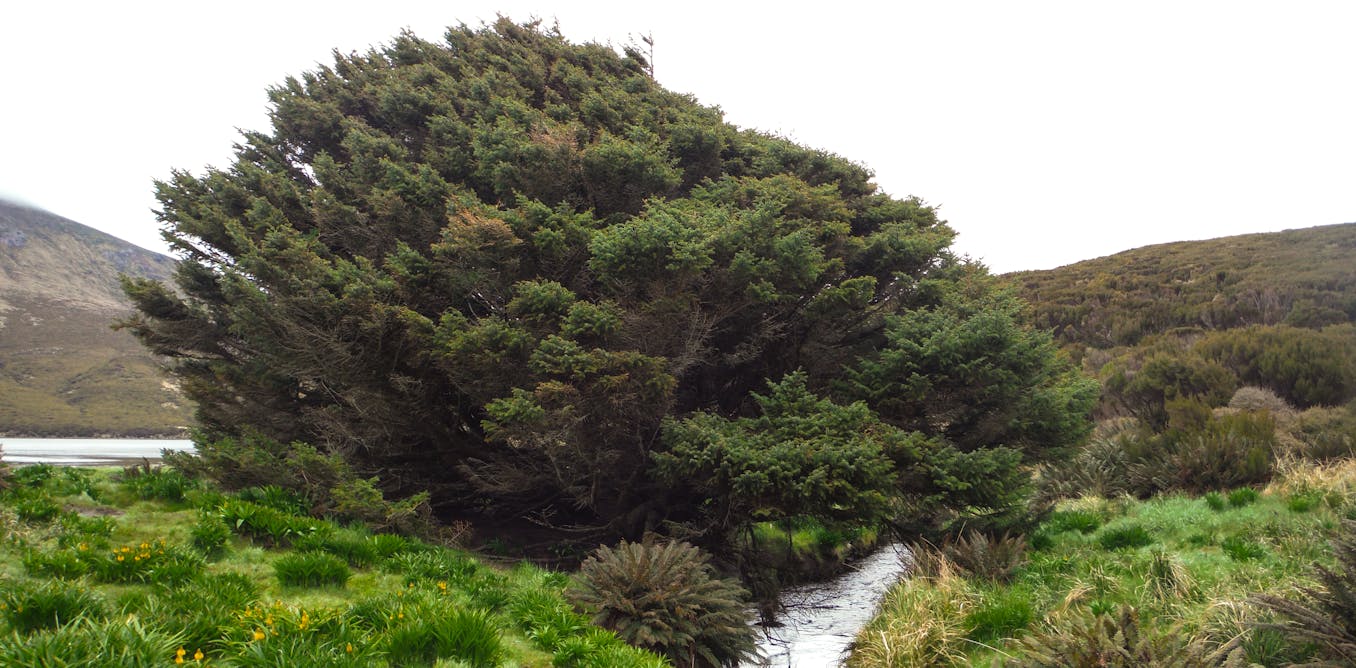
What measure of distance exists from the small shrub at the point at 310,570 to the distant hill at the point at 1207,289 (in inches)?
723

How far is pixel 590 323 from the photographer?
869 centimetres

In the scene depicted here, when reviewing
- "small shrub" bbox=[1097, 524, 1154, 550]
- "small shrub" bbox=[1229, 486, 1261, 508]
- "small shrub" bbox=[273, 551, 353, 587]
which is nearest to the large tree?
"small shrub" bbox=[1097, 524, 1154, 550]

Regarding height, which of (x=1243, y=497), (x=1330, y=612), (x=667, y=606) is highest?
(x=1330, y=612)

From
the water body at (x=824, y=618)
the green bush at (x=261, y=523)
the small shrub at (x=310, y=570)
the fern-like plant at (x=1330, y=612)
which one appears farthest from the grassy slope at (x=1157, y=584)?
the green bush at (x=261, y=523)

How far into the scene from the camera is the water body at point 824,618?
26.3ft

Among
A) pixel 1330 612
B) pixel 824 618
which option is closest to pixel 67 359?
pixel 824 618

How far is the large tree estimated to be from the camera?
8.77m

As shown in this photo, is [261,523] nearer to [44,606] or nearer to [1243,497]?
[44,606]

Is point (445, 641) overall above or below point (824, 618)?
above

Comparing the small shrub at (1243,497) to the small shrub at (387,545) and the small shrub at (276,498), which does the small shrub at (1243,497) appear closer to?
the small shrub at (387,545)

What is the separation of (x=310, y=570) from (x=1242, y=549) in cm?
920

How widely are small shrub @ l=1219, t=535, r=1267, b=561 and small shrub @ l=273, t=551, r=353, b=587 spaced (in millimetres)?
8865

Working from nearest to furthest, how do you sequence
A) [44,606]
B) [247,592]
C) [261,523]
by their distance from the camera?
1. [44,606]
2. [247,592]
3. [261,523]

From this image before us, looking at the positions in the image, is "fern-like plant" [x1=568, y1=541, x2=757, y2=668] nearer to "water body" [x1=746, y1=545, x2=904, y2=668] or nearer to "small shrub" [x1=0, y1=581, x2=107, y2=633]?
"water body" [x1=746, y1=545, x2=904, y2=668]
